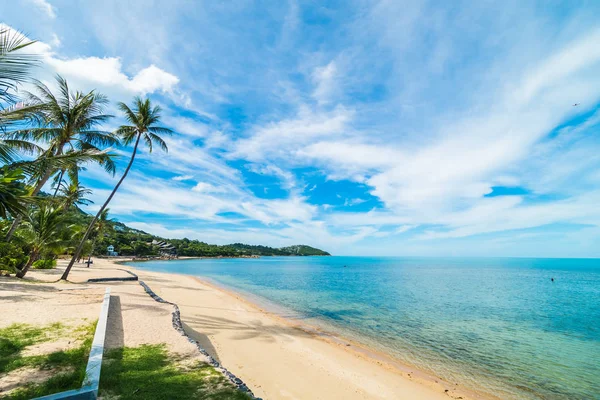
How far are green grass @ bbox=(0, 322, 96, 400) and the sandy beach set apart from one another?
29.0 inches

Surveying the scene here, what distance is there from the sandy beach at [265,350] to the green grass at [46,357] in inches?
29.0

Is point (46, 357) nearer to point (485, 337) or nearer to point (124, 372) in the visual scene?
point (124, 372)

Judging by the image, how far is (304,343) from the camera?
1147 centimetres

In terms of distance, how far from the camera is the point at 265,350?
9.88 metres

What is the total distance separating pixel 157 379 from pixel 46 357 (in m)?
2.64

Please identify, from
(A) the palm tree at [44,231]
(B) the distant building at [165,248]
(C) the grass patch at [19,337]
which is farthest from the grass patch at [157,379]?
(B) the distant building at [165,248]

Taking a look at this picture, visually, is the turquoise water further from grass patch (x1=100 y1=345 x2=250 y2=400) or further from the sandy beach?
grass patch (x1=100 y1=345 x2=250 y2=400)

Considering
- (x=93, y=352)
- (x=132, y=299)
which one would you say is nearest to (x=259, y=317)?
(x=132, y=299)

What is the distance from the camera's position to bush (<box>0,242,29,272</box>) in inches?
685

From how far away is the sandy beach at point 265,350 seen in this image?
7.28 m

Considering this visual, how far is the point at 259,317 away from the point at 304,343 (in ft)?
17.0

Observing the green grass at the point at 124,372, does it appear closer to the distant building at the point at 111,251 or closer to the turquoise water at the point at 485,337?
the turquoise water at the point at 485,337

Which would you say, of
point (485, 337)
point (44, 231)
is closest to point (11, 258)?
point (44, 231)

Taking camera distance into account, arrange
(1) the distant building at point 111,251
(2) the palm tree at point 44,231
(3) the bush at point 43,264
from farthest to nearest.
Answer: (1) the distant building at point 111,251 < (3) the bush at point 43,264 < (2) the palm tree at point 44,231
